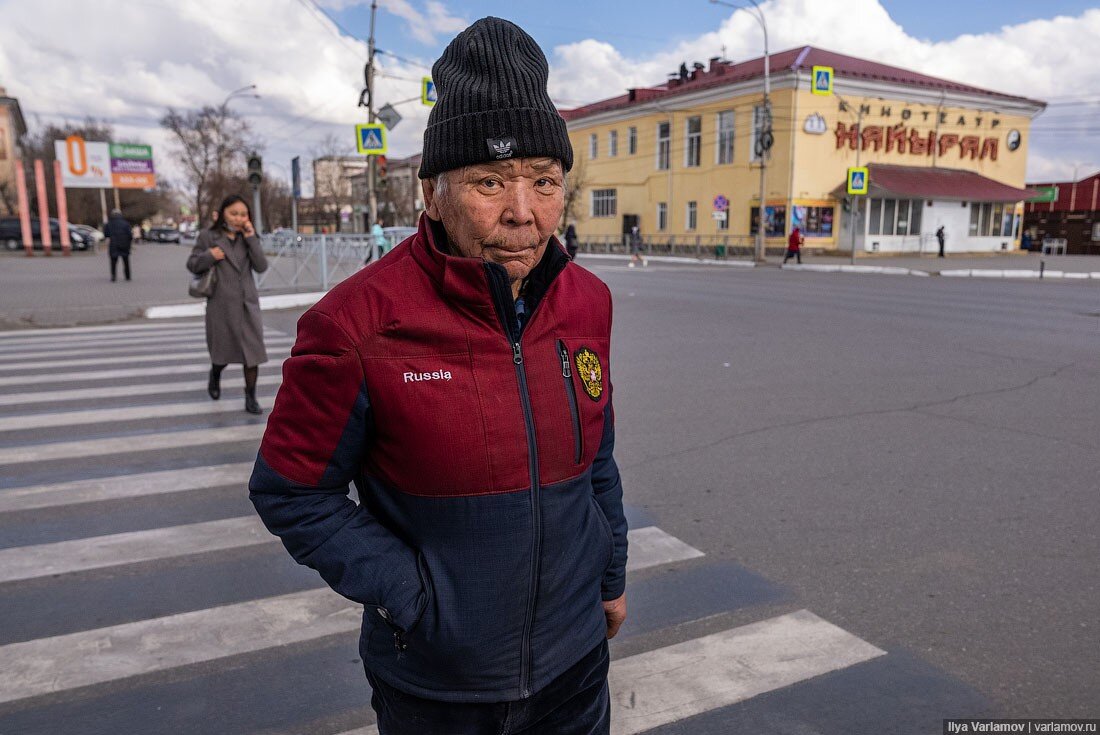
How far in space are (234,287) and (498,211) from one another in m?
6.08

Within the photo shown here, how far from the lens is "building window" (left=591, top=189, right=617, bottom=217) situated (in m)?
53.6

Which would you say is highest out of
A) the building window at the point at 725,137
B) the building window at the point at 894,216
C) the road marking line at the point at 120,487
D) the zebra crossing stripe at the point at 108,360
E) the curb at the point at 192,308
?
the building window at the point at 725,137

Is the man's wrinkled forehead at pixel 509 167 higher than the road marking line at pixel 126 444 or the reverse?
higher

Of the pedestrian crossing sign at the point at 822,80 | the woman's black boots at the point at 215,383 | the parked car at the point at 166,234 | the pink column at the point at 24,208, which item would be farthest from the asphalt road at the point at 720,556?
the parked car at the point at 166,234

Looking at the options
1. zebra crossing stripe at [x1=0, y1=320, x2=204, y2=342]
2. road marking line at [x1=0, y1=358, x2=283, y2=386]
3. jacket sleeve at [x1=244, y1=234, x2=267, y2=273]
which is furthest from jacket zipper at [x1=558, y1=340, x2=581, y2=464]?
zebra crossing stripe at [x1=0, y1=320, x2=204, y2=342]

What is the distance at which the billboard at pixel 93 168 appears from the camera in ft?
142

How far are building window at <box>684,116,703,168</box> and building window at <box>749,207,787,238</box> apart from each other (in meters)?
6.02

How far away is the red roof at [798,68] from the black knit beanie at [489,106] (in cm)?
4117

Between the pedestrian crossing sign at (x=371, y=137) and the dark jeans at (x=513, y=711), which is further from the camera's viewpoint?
the pedestrian crossing sign at (x=371, y=137)

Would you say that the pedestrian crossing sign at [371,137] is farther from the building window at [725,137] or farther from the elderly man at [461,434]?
the building window at [725,137]

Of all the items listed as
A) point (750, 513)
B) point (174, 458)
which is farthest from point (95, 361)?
point (750, 513)

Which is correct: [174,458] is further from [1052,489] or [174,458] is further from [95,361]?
[1052,489]

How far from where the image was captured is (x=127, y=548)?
432cm

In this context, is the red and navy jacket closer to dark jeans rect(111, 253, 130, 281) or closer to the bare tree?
dark jeans rect(111, 253, 130, 281)
